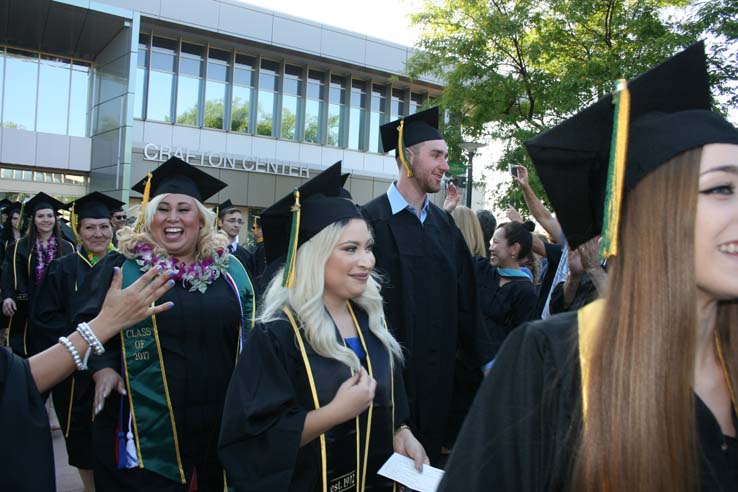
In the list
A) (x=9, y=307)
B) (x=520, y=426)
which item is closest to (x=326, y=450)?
(x=520, y=426)

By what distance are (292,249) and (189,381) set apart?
119cm

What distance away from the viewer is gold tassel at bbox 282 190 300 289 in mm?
2787

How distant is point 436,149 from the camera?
4.27 meters

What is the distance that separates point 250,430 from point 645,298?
164 centimetres

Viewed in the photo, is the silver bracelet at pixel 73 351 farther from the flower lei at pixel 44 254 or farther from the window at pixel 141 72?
the window at pixel 141 72

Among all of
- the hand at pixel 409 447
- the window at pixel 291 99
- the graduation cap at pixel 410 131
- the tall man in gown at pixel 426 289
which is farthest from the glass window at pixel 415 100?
the hand at pixel 409 447

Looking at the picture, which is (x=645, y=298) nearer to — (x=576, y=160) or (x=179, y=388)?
(x=576, y=160)

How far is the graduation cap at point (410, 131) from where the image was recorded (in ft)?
14.2

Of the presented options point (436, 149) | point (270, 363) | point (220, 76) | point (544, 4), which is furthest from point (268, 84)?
point (270, 363)

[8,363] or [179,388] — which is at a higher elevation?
[8,363]

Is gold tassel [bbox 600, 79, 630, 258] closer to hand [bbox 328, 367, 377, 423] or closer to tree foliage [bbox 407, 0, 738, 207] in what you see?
hand [bbox 328, 367, 377, 423]

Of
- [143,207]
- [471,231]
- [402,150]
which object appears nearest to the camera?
[143,207]

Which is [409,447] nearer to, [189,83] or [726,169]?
[726,169]

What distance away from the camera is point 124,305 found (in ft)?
8.19
